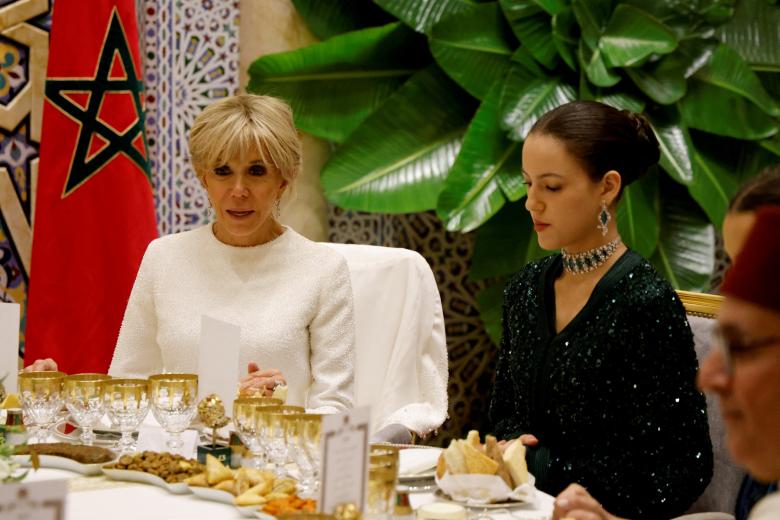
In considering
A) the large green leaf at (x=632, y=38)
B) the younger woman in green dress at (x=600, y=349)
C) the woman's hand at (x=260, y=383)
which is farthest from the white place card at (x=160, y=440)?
the large green leaf at (x=632, y=38)

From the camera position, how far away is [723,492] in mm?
2049

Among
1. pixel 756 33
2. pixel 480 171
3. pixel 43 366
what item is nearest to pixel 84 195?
pixel 43 366

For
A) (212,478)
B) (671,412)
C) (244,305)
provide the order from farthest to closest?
(244,305)
(671,412)
(212,478)

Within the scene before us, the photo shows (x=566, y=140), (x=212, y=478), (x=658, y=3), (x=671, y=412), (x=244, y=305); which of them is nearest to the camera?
(x=212, y=478)

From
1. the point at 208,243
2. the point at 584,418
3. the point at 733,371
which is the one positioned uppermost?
the point at 208,243

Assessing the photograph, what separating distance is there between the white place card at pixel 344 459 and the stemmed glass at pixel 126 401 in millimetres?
569

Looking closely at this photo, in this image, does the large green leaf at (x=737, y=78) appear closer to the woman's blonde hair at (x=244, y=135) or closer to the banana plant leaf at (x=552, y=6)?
the banana plant leaf at (x=552, y=6)

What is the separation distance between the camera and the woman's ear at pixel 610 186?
7.06ft

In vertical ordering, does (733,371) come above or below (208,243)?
below

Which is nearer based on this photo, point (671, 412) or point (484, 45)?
point (671, 412)

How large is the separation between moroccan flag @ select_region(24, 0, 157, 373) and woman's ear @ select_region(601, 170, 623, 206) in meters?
1.61

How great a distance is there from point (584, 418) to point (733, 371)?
122cm

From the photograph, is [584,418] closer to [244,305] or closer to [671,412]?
[671,412]

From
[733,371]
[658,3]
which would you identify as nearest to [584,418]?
[733,371]
